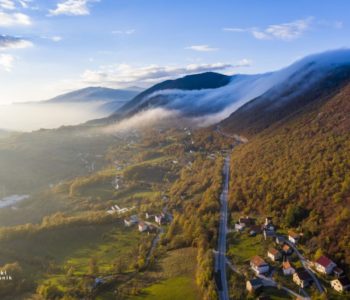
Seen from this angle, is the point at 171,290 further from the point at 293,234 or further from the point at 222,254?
the point at 293,234

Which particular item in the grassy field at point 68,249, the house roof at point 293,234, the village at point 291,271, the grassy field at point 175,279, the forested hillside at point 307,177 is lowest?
the grassy field at point 68,249

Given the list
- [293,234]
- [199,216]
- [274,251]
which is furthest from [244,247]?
[199,216]

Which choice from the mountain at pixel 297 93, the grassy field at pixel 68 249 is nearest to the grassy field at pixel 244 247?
the grassy field at pixel 68 249

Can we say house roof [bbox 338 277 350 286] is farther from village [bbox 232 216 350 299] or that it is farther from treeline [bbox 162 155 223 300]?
treeline [bbox 162 155 223 300]

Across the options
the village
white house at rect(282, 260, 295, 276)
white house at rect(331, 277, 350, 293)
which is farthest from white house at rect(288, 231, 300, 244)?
white house at rect(331, 277, 350, 293)

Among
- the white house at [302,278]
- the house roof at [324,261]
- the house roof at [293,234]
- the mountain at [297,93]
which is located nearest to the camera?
the white house at [302,278]

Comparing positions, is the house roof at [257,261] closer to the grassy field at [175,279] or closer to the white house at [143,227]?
the grassy field at [175,279]

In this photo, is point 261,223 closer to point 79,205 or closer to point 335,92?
point 79,205
